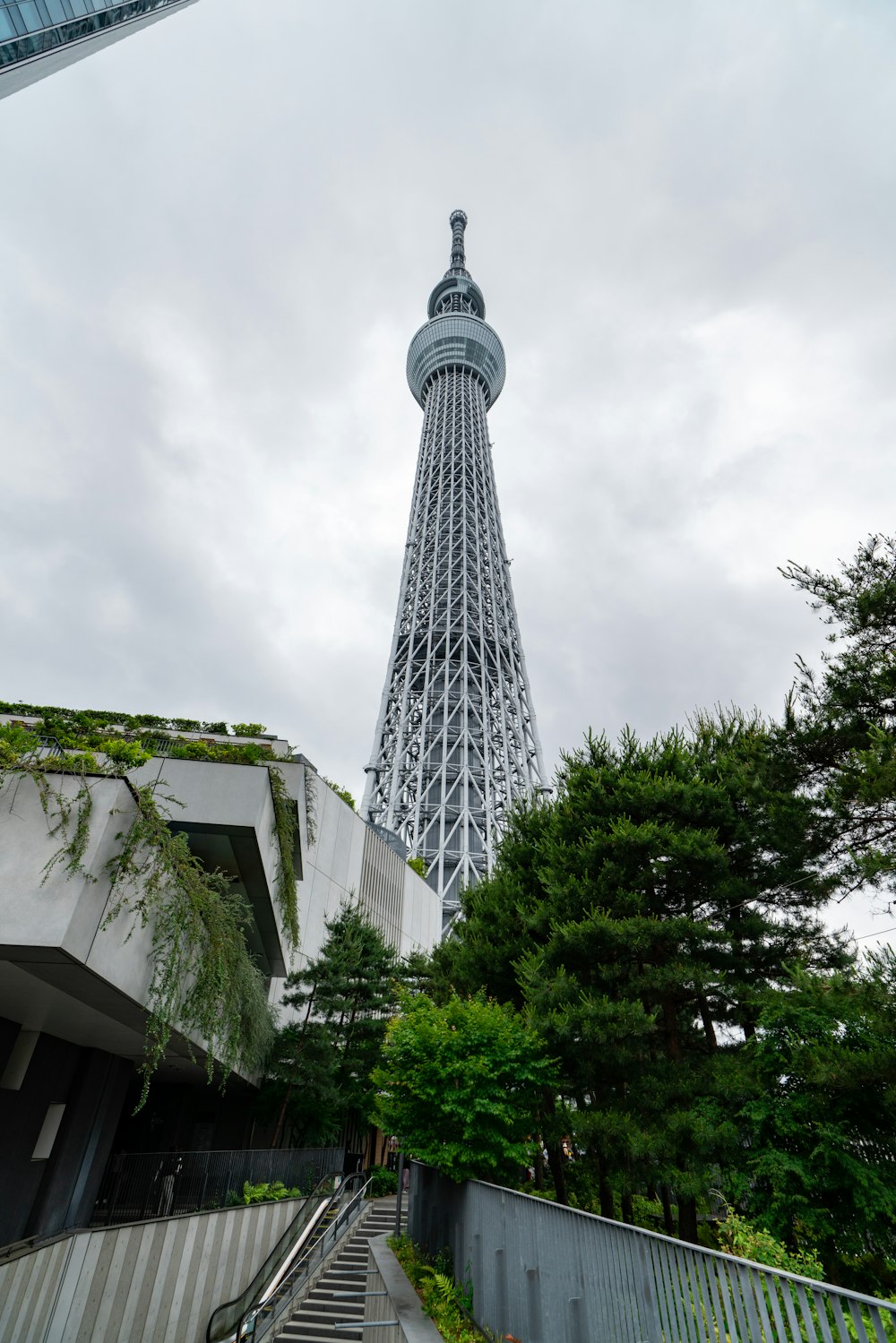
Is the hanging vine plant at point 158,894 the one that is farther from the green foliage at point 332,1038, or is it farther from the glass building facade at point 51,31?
the glass building facade at point 51,31

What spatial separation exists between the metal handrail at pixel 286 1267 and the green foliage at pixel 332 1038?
1.76 metres

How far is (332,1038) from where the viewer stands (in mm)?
18766

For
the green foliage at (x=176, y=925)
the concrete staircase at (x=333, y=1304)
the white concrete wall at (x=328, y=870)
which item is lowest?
the concrete staircase at (x=333, y=1304)

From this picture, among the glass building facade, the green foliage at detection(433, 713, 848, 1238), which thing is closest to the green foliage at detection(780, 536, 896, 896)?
the green foliage at detection(433, 713, 848, 1238)

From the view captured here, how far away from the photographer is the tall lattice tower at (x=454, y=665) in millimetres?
51000

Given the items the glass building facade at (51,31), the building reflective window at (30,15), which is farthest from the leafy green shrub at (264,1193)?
the building reflective window at (30,15)

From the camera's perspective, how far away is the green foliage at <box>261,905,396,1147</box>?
57.3 ft

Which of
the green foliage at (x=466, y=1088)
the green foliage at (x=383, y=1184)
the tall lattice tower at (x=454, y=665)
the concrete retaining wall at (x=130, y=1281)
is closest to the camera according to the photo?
the concrete retaining wall at (x=130, y=1281)

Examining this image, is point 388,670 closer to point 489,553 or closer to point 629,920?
point 489,553

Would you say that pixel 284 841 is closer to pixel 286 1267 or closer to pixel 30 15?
pixel 286 1267

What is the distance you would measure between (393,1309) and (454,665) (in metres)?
53.9

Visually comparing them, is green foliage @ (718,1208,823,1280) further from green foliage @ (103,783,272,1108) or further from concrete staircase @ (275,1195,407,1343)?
green foliage @ (103,783,272,1108)

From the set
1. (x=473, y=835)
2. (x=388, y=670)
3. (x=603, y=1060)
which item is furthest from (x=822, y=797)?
(x=388, y=670)

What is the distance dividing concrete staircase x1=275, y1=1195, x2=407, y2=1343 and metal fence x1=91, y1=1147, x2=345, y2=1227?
6.86 feet
